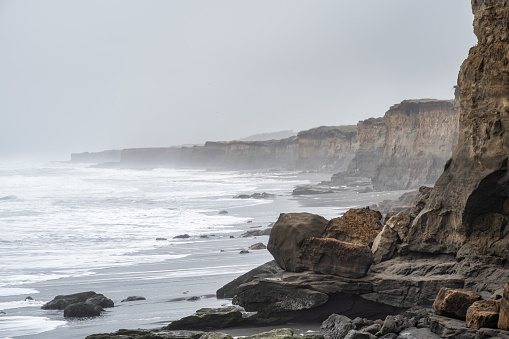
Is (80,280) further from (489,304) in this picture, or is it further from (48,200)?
(48,200)

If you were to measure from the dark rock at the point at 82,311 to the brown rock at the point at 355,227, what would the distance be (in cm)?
466

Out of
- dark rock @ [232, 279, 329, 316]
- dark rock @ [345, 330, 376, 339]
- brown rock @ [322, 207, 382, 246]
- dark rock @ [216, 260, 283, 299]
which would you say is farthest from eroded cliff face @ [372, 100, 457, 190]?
dark rock @ [345, 330, 376, 339]

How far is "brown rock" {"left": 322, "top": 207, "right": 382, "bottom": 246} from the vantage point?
11.8 metres

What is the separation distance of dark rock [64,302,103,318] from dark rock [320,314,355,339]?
462cm

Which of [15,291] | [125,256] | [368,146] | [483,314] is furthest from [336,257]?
[368,146]

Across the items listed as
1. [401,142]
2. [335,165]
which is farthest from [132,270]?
[335,165]

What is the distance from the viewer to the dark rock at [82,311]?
11578 mm

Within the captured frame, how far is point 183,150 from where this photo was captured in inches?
5571

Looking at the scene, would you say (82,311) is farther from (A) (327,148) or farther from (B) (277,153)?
(B) (277,153)

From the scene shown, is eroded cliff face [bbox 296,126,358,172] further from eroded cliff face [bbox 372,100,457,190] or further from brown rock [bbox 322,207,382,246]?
brown rock [bbox 322,207,382,246]

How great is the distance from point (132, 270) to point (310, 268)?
6.85 m

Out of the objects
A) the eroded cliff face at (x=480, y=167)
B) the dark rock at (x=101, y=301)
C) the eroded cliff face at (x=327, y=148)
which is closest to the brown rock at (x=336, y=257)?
the eroded cliff face at (x=480, y=167)

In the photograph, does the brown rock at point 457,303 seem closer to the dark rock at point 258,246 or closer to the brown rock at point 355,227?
the brown rock at point 355,227

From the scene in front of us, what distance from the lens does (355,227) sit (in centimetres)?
1207
